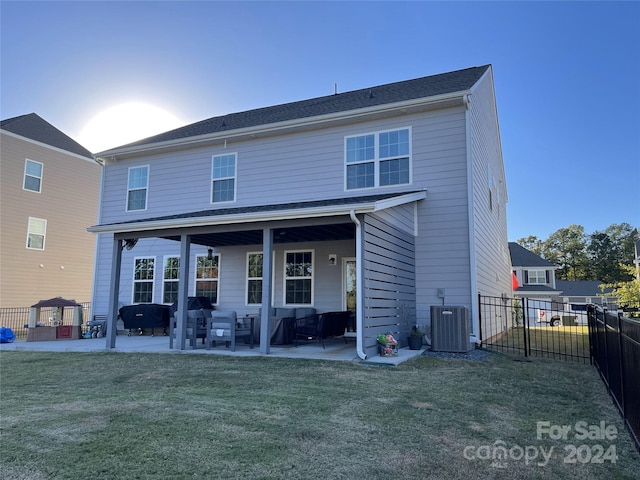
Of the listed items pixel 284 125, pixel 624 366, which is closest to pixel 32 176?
pixel 284 125

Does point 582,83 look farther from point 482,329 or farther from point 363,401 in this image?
point 363,401

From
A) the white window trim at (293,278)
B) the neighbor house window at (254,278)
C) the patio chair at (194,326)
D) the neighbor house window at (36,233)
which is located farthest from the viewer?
the neighbor house window at (36,233)

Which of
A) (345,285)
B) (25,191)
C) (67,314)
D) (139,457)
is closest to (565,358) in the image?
(345,285)

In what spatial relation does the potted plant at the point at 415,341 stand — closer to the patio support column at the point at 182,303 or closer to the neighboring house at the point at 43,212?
the patio support column at the point at 182,303

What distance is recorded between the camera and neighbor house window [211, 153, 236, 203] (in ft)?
41.0

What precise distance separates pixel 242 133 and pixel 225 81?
7.45ft

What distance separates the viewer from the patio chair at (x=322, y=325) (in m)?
8.91

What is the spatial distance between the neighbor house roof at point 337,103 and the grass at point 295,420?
6.68 m

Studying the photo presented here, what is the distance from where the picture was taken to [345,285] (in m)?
11.1

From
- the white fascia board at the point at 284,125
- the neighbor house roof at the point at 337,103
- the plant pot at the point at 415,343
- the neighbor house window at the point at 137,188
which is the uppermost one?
the neighbor house roof at the point at 337,103

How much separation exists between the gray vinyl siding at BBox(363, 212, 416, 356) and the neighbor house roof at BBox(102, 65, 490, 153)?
370 centimetres

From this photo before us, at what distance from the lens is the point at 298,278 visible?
11664 millimetres

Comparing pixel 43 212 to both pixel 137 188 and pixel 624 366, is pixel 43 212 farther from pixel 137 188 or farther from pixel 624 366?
pixel 624 366

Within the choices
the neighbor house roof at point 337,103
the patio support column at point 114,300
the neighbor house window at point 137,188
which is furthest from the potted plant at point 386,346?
the neighbor house window at point 137,188
